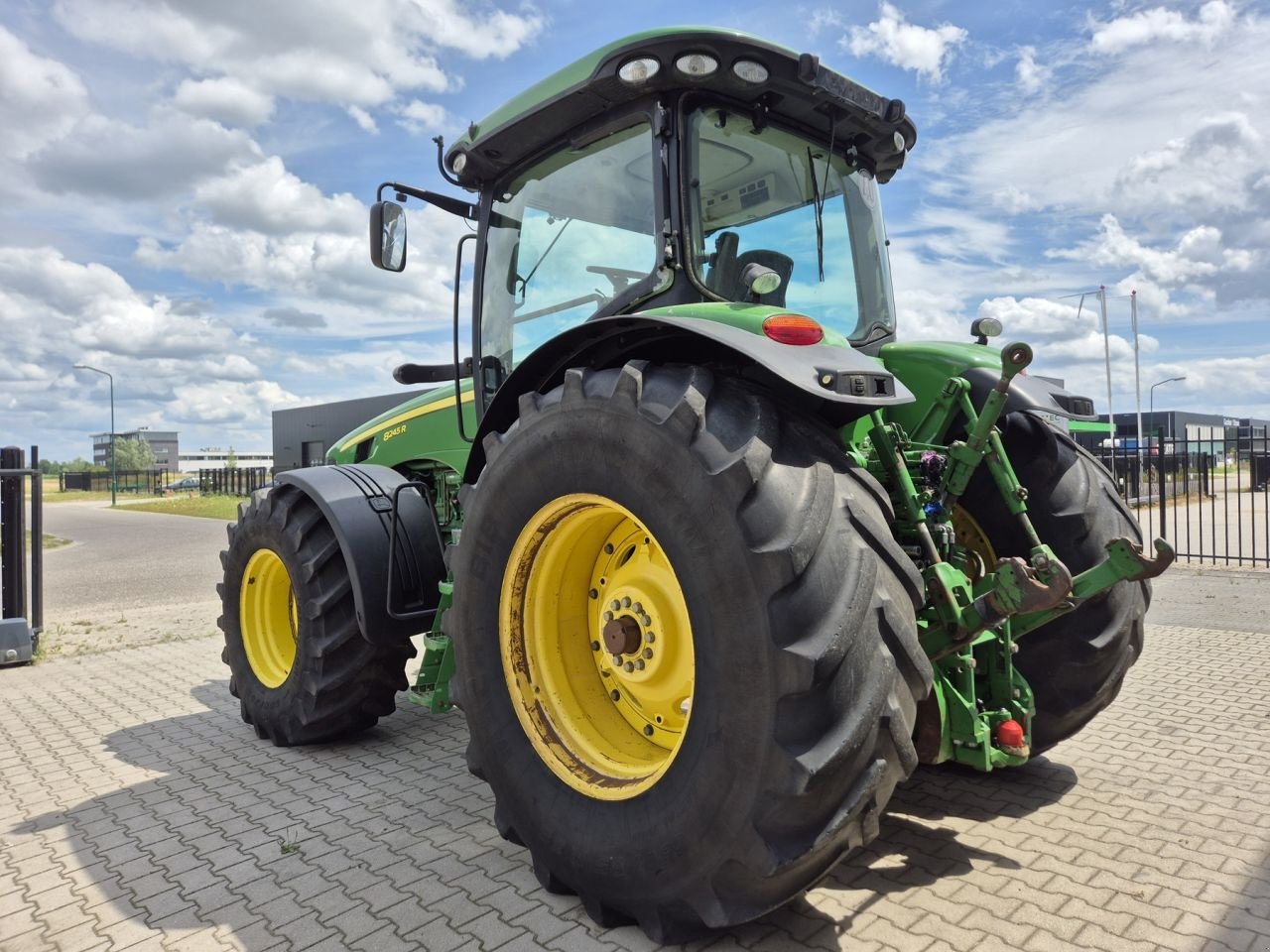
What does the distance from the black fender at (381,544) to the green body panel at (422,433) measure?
32 centimetres

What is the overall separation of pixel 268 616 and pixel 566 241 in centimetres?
267

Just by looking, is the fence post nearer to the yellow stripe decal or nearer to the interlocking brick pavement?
the interlocking brick pavement

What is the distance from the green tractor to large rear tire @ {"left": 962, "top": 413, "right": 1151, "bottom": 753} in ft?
0.04

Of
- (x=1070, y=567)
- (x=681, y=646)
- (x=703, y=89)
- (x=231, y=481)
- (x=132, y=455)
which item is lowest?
(x=231, y=481)

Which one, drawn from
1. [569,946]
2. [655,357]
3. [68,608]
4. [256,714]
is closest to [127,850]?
[256,714]

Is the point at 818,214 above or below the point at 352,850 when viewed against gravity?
above

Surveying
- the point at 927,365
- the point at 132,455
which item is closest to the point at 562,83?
the point at 927,365

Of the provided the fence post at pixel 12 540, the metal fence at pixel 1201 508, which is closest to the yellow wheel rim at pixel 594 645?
the fence post at pixel 12 540

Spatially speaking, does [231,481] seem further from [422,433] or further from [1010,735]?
[1010,735]

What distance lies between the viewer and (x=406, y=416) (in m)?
4.94

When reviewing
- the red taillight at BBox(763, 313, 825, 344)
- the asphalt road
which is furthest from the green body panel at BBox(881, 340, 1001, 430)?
the asphalt road

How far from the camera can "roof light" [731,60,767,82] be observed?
9.81 feet

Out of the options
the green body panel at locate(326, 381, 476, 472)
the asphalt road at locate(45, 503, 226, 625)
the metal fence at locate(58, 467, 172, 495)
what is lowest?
the asphalt road at locate(45, 503, 226, 625)

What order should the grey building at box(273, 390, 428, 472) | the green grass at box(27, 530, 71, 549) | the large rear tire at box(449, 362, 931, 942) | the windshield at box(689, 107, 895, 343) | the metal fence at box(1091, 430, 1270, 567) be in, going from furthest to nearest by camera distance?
the grey building at box(273, 390, 428, 472)
the green grass at box(27, 530, 71, 549)
the metal fence at box(1091, 430, 1270, 567)
the windshield at box(689, 107, 895, 343)
the large rear tire at box(449, 362, 931, 942)
